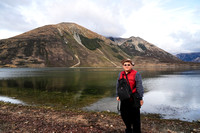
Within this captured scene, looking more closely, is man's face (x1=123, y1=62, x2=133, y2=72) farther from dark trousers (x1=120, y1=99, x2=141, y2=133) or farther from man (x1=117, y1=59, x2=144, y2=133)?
dark trousers (x1=120, y1=99, x2=141, y2=133)

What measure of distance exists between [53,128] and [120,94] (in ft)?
20.9

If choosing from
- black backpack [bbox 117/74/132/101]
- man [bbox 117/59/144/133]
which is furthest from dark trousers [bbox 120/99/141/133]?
black backpack [bbox 117/74/132/101]

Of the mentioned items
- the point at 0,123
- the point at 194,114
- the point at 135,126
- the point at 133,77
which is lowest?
the point at 194,114

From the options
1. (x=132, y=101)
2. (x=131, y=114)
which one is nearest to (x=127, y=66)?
(x=132, y=101)

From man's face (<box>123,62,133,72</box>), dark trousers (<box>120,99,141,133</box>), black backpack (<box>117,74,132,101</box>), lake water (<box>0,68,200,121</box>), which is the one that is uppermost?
man's face (<box>123,62,133,72</box>)

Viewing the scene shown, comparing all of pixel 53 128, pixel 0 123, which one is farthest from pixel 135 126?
pixel 0 123

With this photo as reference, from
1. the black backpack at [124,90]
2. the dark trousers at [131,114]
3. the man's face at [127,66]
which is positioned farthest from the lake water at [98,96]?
the man's face at [127,66]

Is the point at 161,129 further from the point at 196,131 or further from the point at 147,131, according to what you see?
the point at 196,131

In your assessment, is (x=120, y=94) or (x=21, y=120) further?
(x=21, y=120)

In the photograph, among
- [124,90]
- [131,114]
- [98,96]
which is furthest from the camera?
[98,96]

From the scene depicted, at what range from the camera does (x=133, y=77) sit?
24.2 feet

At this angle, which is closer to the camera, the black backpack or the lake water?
the black backpack

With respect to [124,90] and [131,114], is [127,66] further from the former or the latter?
[131,114]

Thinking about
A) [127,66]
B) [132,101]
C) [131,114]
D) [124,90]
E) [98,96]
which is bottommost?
[98,96]
